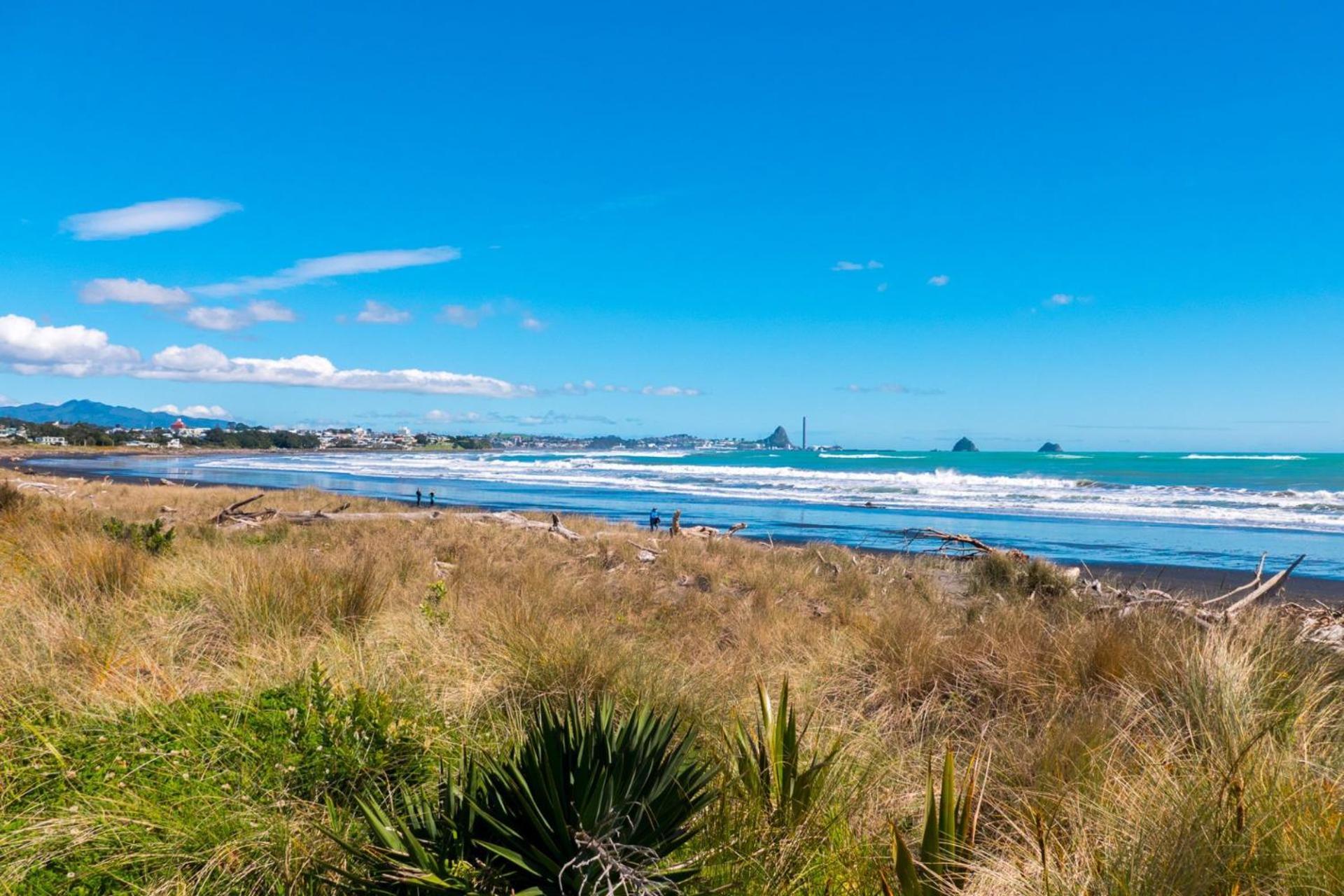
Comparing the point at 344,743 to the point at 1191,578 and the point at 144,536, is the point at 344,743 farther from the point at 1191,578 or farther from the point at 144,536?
the point at 1191,578

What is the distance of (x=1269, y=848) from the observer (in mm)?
2686

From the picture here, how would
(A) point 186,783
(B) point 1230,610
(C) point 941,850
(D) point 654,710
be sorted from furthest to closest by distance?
(B) point 1230,610, (D) point 654,710, (A) point 186,783, (C) point 941,850

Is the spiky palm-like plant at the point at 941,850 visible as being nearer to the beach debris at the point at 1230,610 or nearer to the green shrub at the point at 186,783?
the green shrub at the point at 186,783

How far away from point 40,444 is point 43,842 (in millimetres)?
104953

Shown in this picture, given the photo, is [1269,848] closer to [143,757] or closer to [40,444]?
[143,757]

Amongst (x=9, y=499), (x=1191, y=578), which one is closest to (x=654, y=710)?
(x=9, y=499)

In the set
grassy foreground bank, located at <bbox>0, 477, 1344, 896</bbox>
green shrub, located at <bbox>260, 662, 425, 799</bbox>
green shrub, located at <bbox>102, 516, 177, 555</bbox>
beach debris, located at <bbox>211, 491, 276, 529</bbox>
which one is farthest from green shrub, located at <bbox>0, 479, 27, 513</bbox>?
green shrub, located at <bbox>260, 662, 425, 799</bbox>

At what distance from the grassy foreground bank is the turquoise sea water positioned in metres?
12.3

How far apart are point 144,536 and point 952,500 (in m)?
32.1

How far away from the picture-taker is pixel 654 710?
3.53m

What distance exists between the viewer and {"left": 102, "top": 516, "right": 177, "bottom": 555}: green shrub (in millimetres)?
9125

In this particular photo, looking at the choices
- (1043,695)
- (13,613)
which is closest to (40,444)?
A: (13,613)

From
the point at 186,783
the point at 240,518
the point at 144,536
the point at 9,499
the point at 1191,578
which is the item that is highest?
the point at 9,499

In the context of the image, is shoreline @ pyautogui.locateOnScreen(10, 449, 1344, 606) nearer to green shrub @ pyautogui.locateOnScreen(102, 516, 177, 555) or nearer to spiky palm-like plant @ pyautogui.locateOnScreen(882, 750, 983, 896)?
spiky palm-like plant @ pyautogui.locateOnScreen(882, 750, 983, 896)
